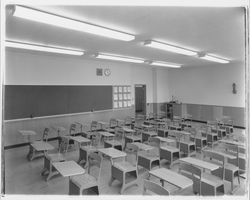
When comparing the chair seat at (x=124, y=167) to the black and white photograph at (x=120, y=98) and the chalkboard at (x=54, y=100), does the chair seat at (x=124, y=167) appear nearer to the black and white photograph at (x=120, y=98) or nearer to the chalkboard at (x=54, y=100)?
the black and white photograph at (x=120, y=98)

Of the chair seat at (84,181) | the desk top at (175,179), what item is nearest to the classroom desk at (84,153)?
the chair seat at (84,181)

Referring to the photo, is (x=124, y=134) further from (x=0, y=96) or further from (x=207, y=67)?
(x=207, y=67)

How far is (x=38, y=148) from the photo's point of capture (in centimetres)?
479

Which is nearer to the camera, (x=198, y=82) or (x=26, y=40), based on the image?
(x=26, y=40)

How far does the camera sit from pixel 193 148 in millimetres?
5527

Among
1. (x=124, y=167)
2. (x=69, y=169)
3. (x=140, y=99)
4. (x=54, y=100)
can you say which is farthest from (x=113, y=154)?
(x=140, y=99)

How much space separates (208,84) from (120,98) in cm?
492

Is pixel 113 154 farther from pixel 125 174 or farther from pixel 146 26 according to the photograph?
pixel 146 26

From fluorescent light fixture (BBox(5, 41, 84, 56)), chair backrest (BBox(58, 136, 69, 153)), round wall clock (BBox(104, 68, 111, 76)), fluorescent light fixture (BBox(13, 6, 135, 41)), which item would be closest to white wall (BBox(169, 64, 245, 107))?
round wall clock (BBox(104, 68, 111, 76))

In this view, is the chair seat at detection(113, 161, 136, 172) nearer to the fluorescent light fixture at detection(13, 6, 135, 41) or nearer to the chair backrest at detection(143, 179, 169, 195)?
the chair backrest at detection(143, 179, 169, 195)

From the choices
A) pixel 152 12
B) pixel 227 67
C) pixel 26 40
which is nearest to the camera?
pixel 152 12

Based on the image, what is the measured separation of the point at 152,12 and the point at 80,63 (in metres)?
5.56

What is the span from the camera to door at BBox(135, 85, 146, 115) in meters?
11.2

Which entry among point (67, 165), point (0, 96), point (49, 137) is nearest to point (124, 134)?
point (49, 137)
